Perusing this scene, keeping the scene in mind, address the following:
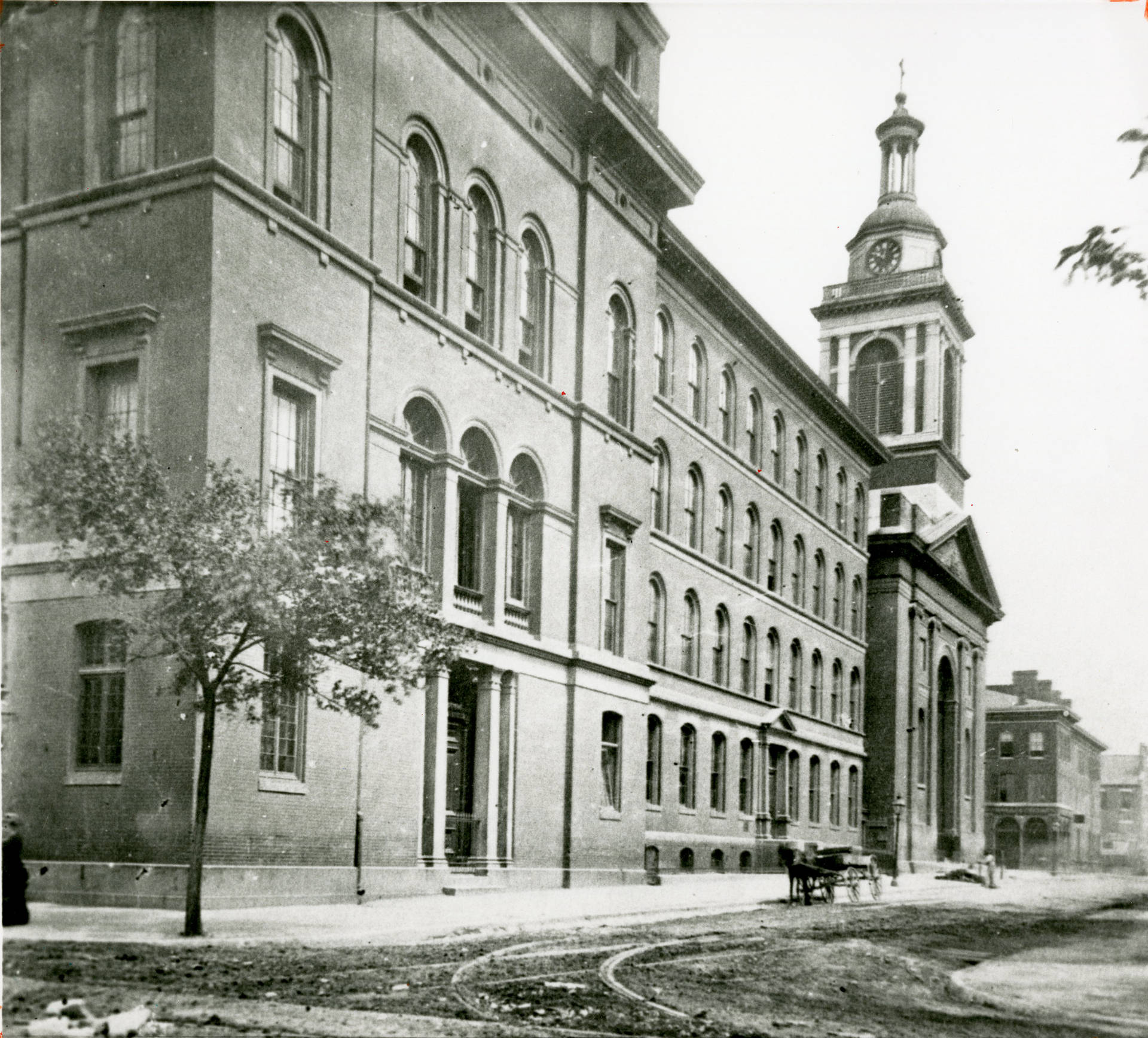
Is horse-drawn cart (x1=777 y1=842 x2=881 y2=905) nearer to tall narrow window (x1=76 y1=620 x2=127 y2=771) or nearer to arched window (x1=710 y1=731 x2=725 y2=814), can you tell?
arched window (x1=710 y1=731 x2=725 y2=814)

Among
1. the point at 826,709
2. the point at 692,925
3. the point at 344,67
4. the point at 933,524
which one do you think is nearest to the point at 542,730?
the point at 692,925

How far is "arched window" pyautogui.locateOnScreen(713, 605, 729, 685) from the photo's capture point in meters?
34.8

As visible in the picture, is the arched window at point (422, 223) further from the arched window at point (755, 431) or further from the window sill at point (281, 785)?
the arched window at point (755, 431)

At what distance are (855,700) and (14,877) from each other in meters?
37.0

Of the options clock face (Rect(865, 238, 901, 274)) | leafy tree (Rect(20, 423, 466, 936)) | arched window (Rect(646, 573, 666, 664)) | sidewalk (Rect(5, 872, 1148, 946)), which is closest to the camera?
sidewalk (Rect(5, 872, 1148, 946))

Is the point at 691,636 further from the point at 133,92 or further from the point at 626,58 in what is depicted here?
the point at 133,92

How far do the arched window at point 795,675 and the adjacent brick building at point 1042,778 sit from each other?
5262 mm

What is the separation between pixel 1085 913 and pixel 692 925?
10.0 metres

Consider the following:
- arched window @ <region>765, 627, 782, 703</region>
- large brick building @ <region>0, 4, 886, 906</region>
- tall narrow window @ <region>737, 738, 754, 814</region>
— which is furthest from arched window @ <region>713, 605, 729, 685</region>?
arched window @ <region>765, 627, 782, 703</region>

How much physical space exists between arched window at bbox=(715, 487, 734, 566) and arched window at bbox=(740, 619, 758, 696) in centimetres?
202

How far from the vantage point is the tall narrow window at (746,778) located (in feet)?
117

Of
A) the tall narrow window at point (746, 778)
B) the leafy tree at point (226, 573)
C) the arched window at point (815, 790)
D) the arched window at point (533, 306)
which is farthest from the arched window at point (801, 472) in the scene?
the leafy tree at point (226, 573)

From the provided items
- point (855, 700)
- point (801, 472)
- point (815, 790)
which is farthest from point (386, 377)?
point (855, 700)

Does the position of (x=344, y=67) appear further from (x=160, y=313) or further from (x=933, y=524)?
(x=933, y=524)
